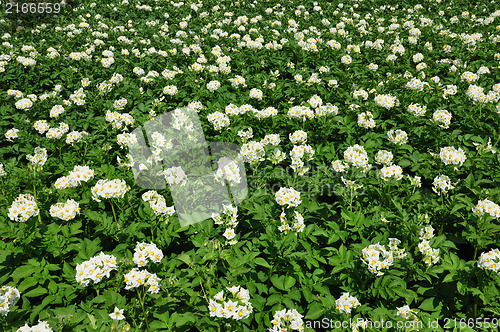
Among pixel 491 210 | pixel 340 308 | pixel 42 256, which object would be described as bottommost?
pixel 42 256

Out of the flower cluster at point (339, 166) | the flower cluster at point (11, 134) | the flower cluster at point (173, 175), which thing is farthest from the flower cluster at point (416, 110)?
the flower cluster at point (11, 134)

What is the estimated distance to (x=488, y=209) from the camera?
2576 millimetres

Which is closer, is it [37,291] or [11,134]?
[37,291]

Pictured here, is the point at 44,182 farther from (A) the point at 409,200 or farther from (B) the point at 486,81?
(B) the point at 486,81

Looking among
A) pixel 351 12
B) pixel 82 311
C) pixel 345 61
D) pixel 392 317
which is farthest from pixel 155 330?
pixel 351 12

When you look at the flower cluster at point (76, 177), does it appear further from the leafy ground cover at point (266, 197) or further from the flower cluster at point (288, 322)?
the flower cluster at point (288, 322)

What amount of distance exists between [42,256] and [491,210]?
386 cm

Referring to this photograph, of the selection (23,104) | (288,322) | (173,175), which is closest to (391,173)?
(288,322)

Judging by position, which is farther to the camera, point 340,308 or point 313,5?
point 313,5

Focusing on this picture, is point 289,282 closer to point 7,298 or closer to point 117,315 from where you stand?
point 117,315

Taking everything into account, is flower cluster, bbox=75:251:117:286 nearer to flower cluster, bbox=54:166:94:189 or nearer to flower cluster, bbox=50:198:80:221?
flower cluster, bbox=50:198:80:221

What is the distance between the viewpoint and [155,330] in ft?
7.02

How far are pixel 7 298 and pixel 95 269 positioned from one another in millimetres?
540

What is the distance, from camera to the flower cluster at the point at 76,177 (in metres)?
3.06
